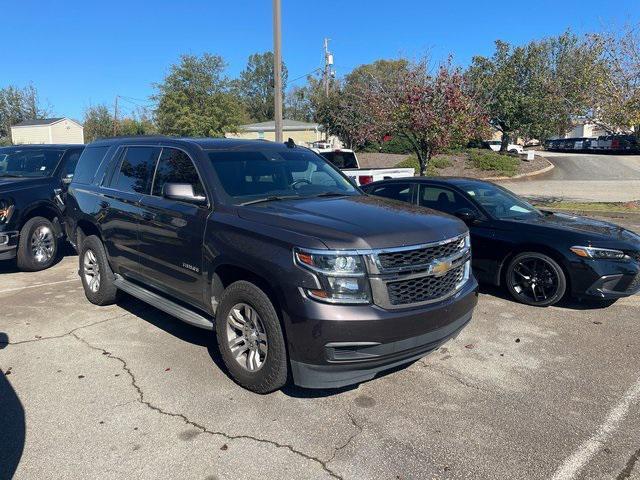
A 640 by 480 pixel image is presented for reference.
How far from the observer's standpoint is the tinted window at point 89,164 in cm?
612

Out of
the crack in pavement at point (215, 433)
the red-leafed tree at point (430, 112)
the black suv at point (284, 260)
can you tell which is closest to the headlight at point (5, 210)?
the black suv at point (284, 260)

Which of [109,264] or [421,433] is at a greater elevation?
[109,264]

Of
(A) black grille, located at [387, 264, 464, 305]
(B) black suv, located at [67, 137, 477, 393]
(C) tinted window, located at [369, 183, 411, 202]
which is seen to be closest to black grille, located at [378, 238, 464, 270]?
(B) black suv, located at [67, 137, 477, 393]

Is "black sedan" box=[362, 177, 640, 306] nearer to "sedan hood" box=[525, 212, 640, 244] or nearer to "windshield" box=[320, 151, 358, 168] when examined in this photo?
"sedan hood" box=[525, 212, 640, 244]

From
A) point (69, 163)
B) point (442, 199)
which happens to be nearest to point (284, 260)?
point (442, 199)

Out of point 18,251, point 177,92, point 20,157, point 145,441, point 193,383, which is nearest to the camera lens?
point 145,441

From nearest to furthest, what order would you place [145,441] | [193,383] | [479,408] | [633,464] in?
[633,464]
[145,441]
[479,408]
[193,383]

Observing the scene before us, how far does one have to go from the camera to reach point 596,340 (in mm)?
5000

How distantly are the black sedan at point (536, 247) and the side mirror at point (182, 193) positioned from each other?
11.8 feet

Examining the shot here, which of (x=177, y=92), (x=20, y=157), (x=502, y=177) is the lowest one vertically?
(x=502, y=177)

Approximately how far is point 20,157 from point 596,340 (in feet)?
30.5

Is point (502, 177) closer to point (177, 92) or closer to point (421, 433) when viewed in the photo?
point (177, 92)

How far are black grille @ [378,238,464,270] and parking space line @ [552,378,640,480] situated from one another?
1.50 metres

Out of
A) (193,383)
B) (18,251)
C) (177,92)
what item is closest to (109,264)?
(193,383)
